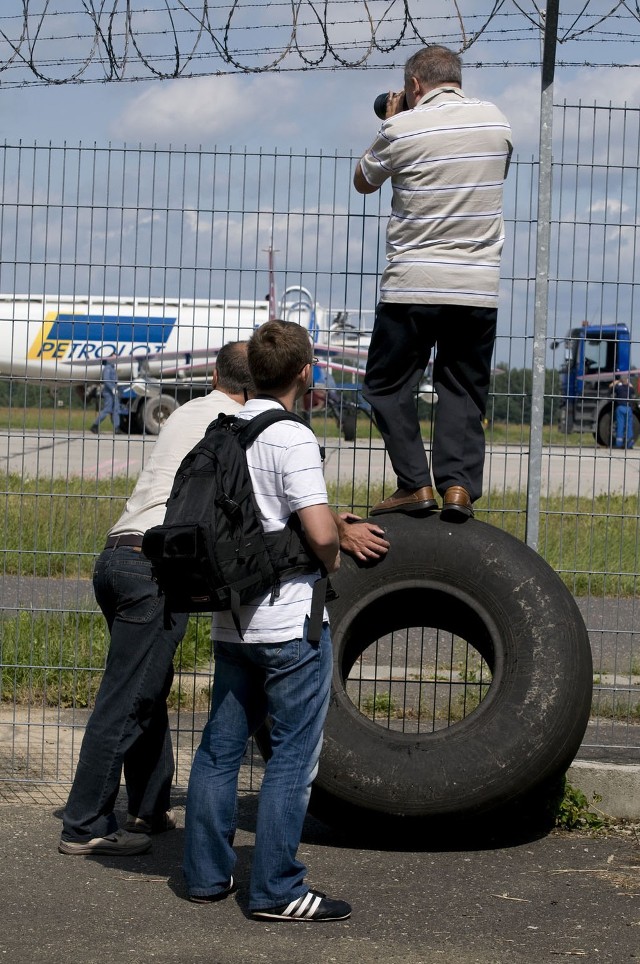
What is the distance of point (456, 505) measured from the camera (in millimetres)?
4852

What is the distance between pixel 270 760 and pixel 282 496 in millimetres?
875

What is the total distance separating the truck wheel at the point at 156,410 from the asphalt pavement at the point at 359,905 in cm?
183

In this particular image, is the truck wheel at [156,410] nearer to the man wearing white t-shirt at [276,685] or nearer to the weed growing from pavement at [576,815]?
the man wearing white t-shirt at [276,685]

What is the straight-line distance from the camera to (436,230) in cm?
A: 465

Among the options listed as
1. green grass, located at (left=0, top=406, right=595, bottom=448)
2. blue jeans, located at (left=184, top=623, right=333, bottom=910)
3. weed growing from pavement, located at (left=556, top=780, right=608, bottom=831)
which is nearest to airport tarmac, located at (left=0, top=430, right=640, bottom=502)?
green grass, located at (left=0, top=406, right=595, bottom=448)

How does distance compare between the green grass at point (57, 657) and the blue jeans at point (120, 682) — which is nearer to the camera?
the blue jeans at point (120, 682)

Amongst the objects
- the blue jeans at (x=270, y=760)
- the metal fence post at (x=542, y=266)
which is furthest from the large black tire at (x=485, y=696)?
the blue jeans at (x=270, y=760)

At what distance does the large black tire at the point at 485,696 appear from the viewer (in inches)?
178

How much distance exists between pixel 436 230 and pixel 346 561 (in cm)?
137

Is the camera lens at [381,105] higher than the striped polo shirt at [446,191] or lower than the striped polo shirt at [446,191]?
higher

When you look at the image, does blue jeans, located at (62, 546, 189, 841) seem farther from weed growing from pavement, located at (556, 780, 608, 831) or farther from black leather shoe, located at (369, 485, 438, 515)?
weed growing from pavement, located at (556, 780, 608, 831)

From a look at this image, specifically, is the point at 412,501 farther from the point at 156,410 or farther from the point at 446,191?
the point at 156,410

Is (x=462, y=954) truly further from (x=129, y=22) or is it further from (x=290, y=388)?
(x=129, y=22)

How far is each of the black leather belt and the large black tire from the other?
840mm
